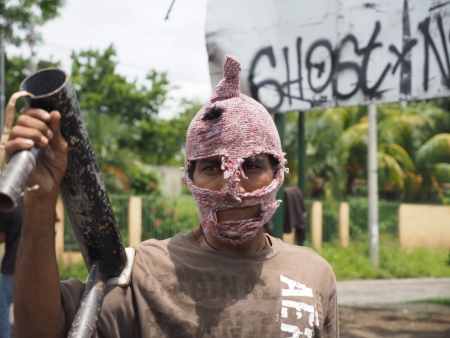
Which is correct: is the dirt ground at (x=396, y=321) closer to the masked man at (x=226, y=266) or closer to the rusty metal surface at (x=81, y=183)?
the masked man at (x=226, y=266)

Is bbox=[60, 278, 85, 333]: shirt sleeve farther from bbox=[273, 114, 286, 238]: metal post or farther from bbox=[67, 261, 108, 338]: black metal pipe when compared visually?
bbox=[273, 114, 286, 238]: metal post

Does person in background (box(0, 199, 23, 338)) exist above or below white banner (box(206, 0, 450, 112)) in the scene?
below

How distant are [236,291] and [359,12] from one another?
2924mm

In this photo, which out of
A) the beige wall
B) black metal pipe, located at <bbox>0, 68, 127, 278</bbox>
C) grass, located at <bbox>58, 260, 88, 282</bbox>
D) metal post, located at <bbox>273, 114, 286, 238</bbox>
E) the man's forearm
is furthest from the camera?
the beige wall

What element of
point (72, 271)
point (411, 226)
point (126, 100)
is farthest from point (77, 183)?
point (126, 100)

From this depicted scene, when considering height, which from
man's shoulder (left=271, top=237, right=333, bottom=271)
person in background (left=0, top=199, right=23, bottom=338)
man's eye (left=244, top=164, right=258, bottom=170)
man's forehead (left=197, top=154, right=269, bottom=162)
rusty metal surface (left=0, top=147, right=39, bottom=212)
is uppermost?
man's forehead (left=197, top=154, right=269, bottom=162)

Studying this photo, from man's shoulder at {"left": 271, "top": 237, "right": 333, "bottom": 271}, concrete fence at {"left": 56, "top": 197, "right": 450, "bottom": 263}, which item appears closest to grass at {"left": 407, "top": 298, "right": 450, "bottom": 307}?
concrete fence at {"left": 56, "top": 197, "right": 450, "bottom": 263}

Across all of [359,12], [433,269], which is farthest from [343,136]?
[359,12]

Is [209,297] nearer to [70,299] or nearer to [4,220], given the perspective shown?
[70,299]

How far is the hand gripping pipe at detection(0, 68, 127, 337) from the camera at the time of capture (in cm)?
120

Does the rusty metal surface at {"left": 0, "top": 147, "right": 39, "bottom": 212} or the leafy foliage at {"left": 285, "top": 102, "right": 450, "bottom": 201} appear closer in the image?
the rusty metal surface at {"left": 0, "top": 147, "right": 39, "bottom": 212}

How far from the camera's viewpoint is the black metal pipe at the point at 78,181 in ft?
4.44

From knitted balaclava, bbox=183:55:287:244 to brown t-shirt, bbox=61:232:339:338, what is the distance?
0.11 meters

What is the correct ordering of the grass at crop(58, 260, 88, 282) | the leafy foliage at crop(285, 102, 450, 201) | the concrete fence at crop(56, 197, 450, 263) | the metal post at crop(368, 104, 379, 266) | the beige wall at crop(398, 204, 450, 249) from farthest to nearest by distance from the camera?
the leafy foliage at crop(285, 102, 450, 201), the beige wall at crop(398, 204, 450, 249), the concrete fence at crop(56, 197, 450, 263), the metal post at crop(368, 104, 379, 266), the grass at crop(58, 260, 88, 282)
